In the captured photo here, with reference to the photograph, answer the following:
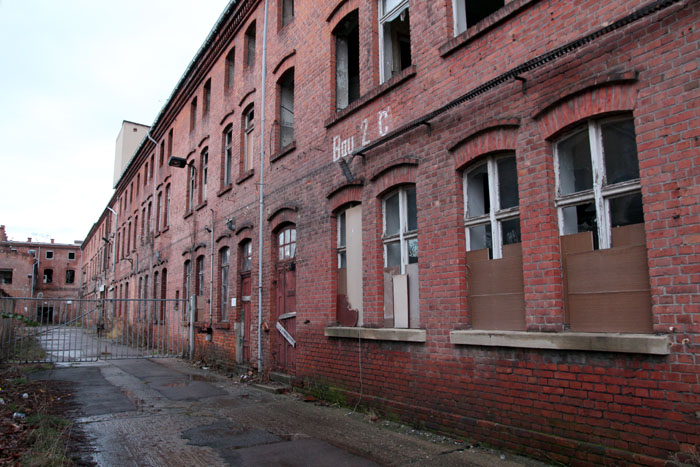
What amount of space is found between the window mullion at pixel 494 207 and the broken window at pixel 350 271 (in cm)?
280

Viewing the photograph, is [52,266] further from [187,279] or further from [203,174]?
[203,174]

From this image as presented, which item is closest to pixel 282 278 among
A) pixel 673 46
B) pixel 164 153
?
pixel 673 46

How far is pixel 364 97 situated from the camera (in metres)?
8.45

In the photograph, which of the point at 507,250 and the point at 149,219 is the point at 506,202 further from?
the point at 149,219

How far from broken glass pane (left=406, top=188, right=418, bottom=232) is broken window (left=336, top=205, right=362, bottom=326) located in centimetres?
115

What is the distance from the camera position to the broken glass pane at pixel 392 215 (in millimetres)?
7867

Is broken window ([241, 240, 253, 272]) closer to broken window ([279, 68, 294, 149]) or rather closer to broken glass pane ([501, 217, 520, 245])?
broken window ([279, 68, 294, 149])

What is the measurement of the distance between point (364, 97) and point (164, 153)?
55.4 ft

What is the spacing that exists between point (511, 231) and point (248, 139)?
32.0ft

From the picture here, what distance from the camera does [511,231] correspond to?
5.99m

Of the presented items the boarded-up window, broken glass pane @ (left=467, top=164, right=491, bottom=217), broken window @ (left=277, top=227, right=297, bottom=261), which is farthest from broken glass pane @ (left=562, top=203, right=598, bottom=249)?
broken window @ (left=277, top=227, right=297, bottom=261)

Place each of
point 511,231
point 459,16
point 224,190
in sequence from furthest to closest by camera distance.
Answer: point 224,190, point 459,16, point 511,231

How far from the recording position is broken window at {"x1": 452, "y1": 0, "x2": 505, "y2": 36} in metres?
6.99

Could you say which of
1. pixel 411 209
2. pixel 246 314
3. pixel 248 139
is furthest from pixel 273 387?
pixel 248 139
